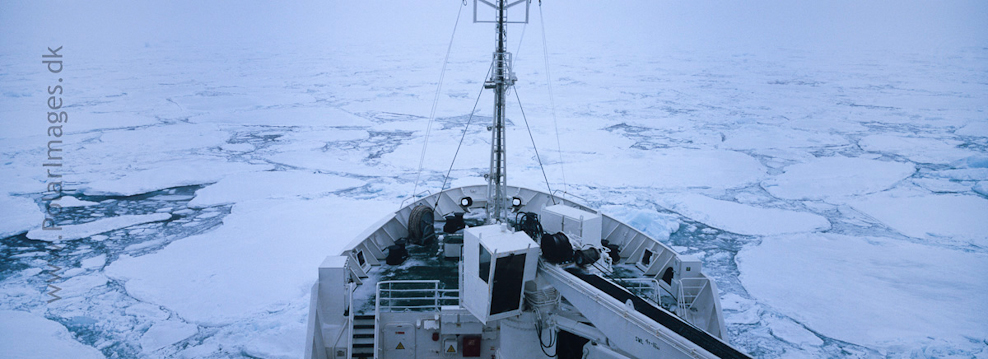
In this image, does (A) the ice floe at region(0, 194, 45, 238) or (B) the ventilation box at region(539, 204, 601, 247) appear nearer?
(B) the ventilation box at region(539, 204, 601, 247)

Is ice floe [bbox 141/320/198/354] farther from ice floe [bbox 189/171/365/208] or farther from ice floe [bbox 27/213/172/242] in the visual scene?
ice floe [bbox 189/171/365/208]

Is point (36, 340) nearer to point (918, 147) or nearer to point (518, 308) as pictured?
point (518, 308)

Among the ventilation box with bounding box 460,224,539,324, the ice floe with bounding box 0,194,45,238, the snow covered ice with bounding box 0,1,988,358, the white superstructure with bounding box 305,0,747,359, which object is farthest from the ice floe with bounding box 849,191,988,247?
the ice floe with bounding box 0,194,45,238

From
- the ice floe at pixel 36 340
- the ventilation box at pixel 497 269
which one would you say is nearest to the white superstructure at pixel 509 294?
the ventilation box at pixel 497 269

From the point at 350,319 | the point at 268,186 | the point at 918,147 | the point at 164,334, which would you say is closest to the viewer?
the point at 350,319

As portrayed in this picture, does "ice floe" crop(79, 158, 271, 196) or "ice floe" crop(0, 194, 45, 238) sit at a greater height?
"ice floe" crop(79, 158, 271, 196)

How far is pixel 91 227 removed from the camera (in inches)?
395

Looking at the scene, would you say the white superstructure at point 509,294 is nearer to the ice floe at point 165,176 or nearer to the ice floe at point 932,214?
the ice floe at point 932,214

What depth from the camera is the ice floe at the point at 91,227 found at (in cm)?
958

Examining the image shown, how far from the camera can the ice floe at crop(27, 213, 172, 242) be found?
31.4 feet

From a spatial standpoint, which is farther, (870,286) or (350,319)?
(870,286)

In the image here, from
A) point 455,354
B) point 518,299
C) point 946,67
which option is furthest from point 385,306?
point 946,67

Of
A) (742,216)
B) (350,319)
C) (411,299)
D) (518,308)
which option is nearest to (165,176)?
(350,319)

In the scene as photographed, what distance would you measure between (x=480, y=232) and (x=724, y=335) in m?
2.40
